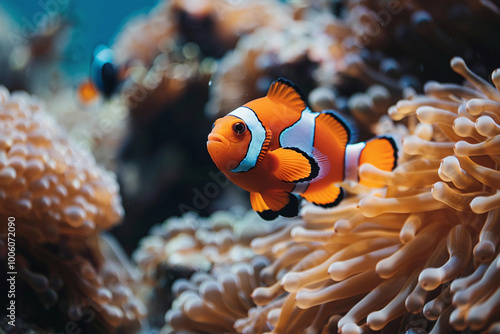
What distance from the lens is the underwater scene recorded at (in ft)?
3.29

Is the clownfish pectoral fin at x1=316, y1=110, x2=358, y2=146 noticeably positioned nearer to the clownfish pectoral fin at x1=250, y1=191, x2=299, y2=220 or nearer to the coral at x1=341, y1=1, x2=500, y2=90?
the clownfish pectoral fin at x1=250, y1=191, x2=299, y2=220

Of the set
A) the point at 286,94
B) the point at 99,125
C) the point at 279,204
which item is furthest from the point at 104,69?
the point at 279,204

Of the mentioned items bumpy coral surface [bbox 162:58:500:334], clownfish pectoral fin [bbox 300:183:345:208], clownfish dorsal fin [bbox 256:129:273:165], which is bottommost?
bumpy coral surface [bbox 162:58:500:334]

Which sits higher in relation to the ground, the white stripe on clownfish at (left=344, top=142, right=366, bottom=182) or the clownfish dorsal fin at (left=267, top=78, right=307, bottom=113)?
the clownfish dorsal fin at (left=267, top=78, right=307, bottom=113)

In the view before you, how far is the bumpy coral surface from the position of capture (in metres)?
0.95

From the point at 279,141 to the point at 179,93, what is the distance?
1.48 m

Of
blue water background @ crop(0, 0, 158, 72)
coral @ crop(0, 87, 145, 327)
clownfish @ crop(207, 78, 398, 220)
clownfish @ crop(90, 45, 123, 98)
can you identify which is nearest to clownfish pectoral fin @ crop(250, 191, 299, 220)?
clownfish @ crop(207, 78, 398, 220)

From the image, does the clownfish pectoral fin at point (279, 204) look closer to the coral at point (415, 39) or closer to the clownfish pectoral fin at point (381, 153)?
the clownfish pectoral fin at point (381, 153)

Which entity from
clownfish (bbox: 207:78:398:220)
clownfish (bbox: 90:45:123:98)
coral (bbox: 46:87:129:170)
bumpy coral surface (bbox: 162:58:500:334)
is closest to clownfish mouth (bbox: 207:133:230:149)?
clownfish (bbox: 207:78:398:220)

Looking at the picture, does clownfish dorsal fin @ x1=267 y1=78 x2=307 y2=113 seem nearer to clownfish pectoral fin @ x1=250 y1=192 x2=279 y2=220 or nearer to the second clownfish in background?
clownfish pectoral fin @ x1=250 y1=192 x2=279 y2=220

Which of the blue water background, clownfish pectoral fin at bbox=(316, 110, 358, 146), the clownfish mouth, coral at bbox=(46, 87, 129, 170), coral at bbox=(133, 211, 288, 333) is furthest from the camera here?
the blue water background

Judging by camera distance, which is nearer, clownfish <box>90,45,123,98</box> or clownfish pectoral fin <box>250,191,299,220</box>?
clownfish pectoral fin <box>250,191,299,220</box>

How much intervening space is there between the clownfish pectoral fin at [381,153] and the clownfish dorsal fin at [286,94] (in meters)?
0.26

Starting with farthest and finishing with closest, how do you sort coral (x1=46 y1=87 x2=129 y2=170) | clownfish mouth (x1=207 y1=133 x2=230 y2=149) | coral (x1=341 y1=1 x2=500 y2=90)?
1. coral (x1=46 y1=87 x2=129 y2=170)
2. coral (x1=341 y1=1 x2=500 y2=90)
3. clownfish mouth (x1=207 y1=133 x2=230 y2=149)
